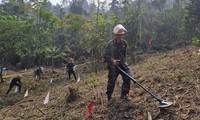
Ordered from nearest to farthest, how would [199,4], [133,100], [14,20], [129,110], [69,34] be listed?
[129,110], [133,100], [14,20], [199,4], [69,34]

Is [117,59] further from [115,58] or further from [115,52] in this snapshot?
[115,52]

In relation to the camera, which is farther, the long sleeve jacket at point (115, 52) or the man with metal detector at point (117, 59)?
the long sleeve jacket at point (115, 52)

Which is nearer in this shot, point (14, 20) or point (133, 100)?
point (133, 100)

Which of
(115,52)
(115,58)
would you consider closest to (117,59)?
(115,58)

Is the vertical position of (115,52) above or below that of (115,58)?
above

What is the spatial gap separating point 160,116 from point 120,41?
200cm

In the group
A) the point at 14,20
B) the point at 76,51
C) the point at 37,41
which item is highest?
the point at 14,20

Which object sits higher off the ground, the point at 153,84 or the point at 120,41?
the point at 120,41

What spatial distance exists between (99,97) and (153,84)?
1.41 meters

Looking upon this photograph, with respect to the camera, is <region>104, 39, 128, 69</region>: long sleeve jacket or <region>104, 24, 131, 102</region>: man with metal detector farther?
<region>104, 39, 128, 69</region>: long sleeve jacket

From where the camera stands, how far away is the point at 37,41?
18812mm

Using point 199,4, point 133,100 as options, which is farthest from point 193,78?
point 199,4

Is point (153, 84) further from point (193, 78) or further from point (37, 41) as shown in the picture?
point (37, 41)

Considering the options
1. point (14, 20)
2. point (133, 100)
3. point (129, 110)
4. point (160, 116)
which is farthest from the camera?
point (14, 20)
